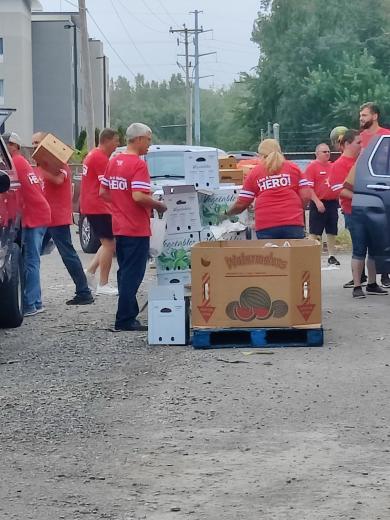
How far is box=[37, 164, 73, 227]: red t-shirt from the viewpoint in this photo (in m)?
12.1

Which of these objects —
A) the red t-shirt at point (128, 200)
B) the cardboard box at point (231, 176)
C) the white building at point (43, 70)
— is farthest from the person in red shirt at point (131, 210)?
the white building at point (43, 70)

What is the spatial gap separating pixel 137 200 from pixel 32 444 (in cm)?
378

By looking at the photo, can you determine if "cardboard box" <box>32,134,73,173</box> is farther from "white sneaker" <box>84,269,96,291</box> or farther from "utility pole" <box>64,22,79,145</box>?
"utility pole" <box>64,22,79,145</box>

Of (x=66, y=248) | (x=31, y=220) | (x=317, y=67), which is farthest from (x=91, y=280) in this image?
(x=317, y=67)

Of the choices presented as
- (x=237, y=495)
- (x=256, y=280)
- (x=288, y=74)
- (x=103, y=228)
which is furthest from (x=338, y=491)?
(x=288, y=74)

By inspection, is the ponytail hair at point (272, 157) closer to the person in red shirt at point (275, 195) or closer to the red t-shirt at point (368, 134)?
the person in red shirt at point (275, 195)

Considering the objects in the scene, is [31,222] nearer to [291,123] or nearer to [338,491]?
[338,491]

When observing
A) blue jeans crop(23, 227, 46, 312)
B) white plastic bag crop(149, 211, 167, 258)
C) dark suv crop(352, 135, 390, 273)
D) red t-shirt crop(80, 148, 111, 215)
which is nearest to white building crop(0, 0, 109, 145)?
red t-shirt crop(80, 148, 111, 215)

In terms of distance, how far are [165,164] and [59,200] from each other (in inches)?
239

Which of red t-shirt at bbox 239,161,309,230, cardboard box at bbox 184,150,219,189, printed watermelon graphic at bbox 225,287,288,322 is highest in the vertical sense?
cardboard box at bbox 184,150,219,189

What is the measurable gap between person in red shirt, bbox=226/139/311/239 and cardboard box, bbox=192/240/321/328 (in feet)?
4.30

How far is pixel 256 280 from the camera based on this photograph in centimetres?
950

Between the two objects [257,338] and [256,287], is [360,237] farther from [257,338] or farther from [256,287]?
[257,338]

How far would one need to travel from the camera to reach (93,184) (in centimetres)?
1257
